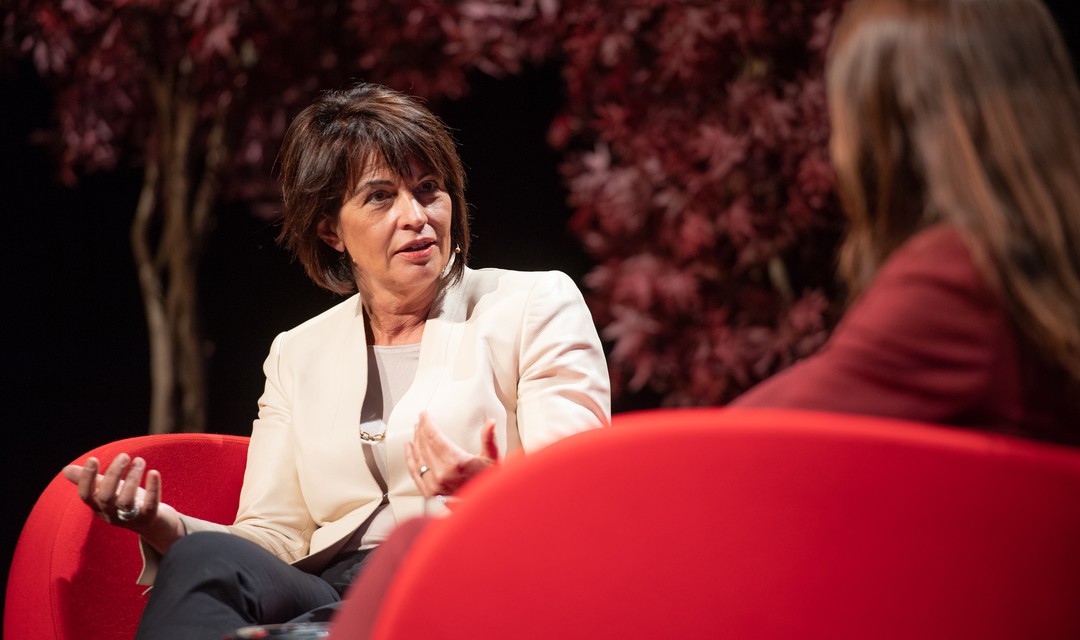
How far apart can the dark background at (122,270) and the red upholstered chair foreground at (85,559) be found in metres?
1.82

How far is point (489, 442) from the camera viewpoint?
134 cm

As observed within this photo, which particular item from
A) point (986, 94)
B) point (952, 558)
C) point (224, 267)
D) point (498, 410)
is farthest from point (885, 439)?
point (224, 267)

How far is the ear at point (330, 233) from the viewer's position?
1978 millimetres

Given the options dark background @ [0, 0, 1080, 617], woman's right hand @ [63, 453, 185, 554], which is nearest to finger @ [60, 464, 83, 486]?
woman's right hand @ [63, 453, 185, 554]

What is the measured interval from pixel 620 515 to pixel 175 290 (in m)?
2.85

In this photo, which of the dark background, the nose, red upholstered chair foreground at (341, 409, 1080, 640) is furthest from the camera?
the dark background

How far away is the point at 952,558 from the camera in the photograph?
0.93 m

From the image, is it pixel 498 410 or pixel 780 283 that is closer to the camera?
pixel 498 410

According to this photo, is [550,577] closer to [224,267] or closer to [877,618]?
[877,618]

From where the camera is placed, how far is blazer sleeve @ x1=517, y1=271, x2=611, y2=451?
172 centimetres

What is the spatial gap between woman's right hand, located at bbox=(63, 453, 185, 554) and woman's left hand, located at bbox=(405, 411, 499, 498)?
446 millimetres

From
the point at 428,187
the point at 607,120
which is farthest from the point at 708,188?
the point at 428,187

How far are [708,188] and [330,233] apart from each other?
136 cm

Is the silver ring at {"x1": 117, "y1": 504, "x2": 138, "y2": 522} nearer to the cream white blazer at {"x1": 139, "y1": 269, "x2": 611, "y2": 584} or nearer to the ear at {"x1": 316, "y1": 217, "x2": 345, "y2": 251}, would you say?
the cream white blazer at {"x1": 139, "y1": 269, "x2": 611, "y2": 584}
